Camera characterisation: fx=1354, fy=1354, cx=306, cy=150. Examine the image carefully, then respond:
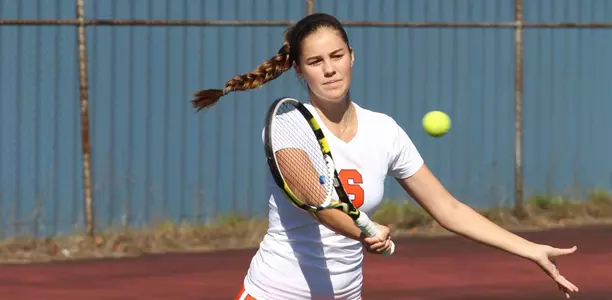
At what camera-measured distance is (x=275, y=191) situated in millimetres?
4531

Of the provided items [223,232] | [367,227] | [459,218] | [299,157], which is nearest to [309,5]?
[223,232]

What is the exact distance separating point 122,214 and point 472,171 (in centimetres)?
377

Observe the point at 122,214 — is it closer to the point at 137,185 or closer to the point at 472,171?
the point at 137,185

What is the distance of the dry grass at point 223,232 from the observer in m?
11.6

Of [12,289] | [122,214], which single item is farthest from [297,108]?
[122,214]

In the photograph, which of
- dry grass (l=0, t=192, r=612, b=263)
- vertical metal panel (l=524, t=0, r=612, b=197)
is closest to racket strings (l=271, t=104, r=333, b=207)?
dry grass (l=0, t=192, r=612, b=263)

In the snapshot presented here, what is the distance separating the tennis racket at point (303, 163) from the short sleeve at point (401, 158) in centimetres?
26

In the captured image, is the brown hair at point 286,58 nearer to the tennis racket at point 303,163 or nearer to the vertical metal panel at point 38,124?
the tennis racket at point 303,163

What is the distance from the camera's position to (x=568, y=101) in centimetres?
1446

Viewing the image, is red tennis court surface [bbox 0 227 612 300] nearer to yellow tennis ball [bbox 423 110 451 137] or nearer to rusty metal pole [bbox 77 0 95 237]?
rusty metal pole [bbox 77 0 95 237]

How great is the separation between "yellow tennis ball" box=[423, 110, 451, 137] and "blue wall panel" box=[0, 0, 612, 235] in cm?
311

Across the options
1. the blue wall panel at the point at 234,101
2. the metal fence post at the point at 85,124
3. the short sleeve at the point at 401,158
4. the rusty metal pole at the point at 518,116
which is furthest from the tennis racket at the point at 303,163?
the rusty metal pole at the point at 518,116

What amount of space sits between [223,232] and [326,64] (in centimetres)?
812

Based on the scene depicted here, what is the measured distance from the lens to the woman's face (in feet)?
14.5
